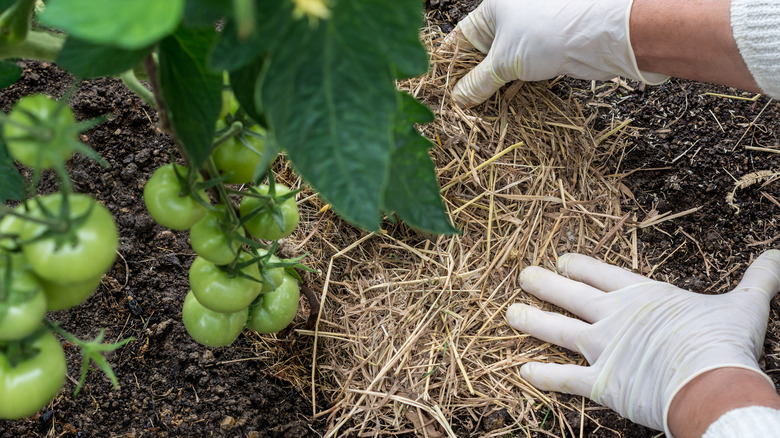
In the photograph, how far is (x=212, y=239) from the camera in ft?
2.26

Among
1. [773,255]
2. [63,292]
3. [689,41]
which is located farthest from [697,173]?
[63,292]

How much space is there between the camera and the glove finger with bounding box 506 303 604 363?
1.41 metres

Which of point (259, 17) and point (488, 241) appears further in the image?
point (488, 241)

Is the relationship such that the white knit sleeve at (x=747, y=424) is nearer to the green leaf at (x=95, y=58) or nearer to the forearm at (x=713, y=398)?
the forearm at (x=713, y=398)

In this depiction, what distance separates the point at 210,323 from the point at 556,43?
114 cm

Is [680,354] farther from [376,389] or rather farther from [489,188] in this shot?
[376,389]

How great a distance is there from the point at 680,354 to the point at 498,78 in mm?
858

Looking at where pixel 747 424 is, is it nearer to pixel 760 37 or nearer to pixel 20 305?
pixel 760 37

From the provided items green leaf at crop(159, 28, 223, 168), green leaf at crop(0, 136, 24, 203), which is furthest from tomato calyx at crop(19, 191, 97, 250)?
green leaf at crop(0, 136, 24, 203)

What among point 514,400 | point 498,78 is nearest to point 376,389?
point 514,400

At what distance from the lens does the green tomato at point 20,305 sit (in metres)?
0.48

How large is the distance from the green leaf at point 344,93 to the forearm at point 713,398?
1.16 meters

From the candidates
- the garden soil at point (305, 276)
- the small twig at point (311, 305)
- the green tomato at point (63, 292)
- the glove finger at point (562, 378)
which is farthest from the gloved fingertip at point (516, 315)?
the green tomato at point (63, 292)

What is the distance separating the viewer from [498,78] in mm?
1494
